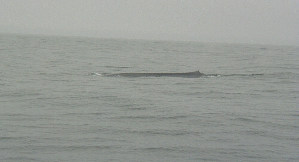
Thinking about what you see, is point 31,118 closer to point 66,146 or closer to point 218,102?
point 66,146

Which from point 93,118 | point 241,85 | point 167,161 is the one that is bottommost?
point 167,161

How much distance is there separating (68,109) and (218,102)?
597cm

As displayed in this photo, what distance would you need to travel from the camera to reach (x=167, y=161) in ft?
30.9

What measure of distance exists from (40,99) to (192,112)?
19.2 ft

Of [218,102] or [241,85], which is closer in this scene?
[218,102]

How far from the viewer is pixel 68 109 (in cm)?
1526

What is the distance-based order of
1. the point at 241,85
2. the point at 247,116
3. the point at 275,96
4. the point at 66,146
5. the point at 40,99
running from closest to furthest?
the point at 66,146, the point at 247,116, the point at 40,99, the point at 275,96, the point at 241,85

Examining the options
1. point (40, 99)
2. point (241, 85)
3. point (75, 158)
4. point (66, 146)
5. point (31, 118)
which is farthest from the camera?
point (241, 85)

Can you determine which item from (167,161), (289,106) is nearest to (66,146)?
(167,161)

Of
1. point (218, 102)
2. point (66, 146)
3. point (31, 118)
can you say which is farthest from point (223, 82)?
point (66, 146)

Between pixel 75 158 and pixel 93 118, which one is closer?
pixel 75 158

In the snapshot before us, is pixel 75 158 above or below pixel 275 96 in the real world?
below

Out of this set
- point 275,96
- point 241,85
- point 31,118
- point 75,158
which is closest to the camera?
point 75,158

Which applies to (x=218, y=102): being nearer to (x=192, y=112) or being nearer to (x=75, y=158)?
(x=192, y=112)
